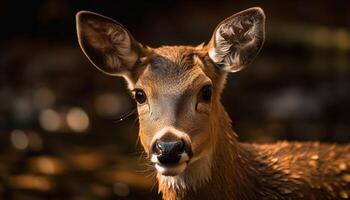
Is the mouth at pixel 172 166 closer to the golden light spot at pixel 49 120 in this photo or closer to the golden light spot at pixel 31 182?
the golden light spot at pixel 31 182

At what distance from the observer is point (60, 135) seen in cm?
1129

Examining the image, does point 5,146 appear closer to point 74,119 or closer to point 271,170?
point 74,119

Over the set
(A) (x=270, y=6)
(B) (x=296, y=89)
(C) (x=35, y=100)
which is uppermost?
(A) (x=270, y=6)

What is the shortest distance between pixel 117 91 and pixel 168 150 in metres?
8.49

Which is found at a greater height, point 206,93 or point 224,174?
point 206,93

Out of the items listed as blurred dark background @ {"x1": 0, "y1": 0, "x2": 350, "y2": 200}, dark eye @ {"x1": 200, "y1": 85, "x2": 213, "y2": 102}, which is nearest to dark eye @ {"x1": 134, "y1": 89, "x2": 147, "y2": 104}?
dark eye @ {"x1": 200, "y1": 85, "x2": 213, "y2": 102}

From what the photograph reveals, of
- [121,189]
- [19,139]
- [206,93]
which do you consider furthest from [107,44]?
[19,139]

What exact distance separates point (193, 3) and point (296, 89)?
3114mm

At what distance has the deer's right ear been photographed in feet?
19.9

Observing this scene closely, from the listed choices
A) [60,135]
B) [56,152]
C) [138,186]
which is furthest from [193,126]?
[60,135]

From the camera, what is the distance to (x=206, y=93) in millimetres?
5812

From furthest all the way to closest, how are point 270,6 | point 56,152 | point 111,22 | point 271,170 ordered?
point 270,6 < point 56,152 < point 271,170 < point 111,22

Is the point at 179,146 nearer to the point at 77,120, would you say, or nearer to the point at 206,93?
the point at 206,93

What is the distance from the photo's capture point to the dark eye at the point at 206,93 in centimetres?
579
